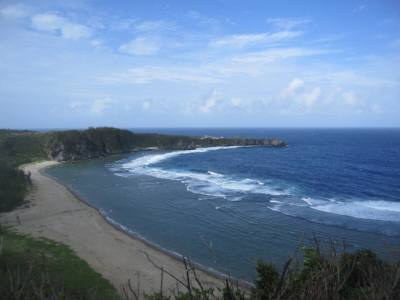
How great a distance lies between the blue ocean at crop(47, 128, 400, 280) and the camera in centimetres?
2691

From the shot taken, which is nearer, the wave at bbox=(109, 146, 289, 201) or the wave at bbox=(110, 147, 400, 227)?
the wave at bbox=(110, 147, 400, 227)

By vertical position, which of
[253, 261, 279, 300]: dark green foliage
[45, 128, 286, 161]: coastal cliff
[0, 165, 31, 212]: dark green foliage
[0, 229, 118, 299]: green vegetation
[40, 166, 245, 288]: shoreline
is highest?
[45, 128, 286, 161]: coastal cliff

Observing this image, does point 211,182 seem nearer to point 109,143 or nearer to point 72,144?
point 72,144

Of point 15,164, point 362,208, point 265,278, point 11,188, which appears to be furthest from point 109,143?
point 265,278

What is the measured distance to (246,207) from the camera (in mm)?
38156

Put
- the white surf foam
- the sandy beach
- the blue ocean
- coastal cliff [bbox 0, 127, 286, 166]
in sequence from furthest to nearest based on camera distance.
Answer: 1. coastal cliff [bbox 0, 127, 286, 166]
2. the white surf foam
3. the blue ocean
4. the sandy beach

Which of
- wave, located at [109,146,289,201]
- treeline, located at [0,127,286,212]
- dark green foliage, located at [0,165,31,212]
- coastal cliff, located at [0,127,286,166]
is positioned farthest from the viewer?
coastal cliff, located at [0,127,286,166]

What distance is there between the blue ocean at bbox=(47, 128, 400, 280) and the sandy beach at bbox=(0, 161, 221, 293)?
5.51ft

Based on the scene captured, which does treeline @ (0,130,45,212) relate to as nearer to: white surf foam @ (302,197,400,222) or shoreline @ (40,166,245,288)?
shoreline @ (40,166,245,288)

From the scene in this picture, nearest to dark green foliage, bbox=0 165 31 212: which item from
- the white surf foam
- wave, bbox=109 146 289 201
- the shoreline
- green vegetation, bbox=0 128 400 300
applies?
green vegetation, bbox=0 128 400 300

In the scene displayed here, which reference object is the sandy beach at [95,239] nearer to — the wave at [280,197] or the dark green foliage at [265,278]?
the dark green foliage at [265,278]

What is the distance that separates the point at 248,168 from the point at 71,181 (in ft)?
116

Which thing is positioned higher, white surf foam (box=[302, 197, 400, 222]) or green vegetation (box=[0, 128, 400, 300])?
green vegetation (box=[0, 128, 400, 300])

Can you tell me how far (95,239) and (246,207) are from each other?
1726 centimetres
